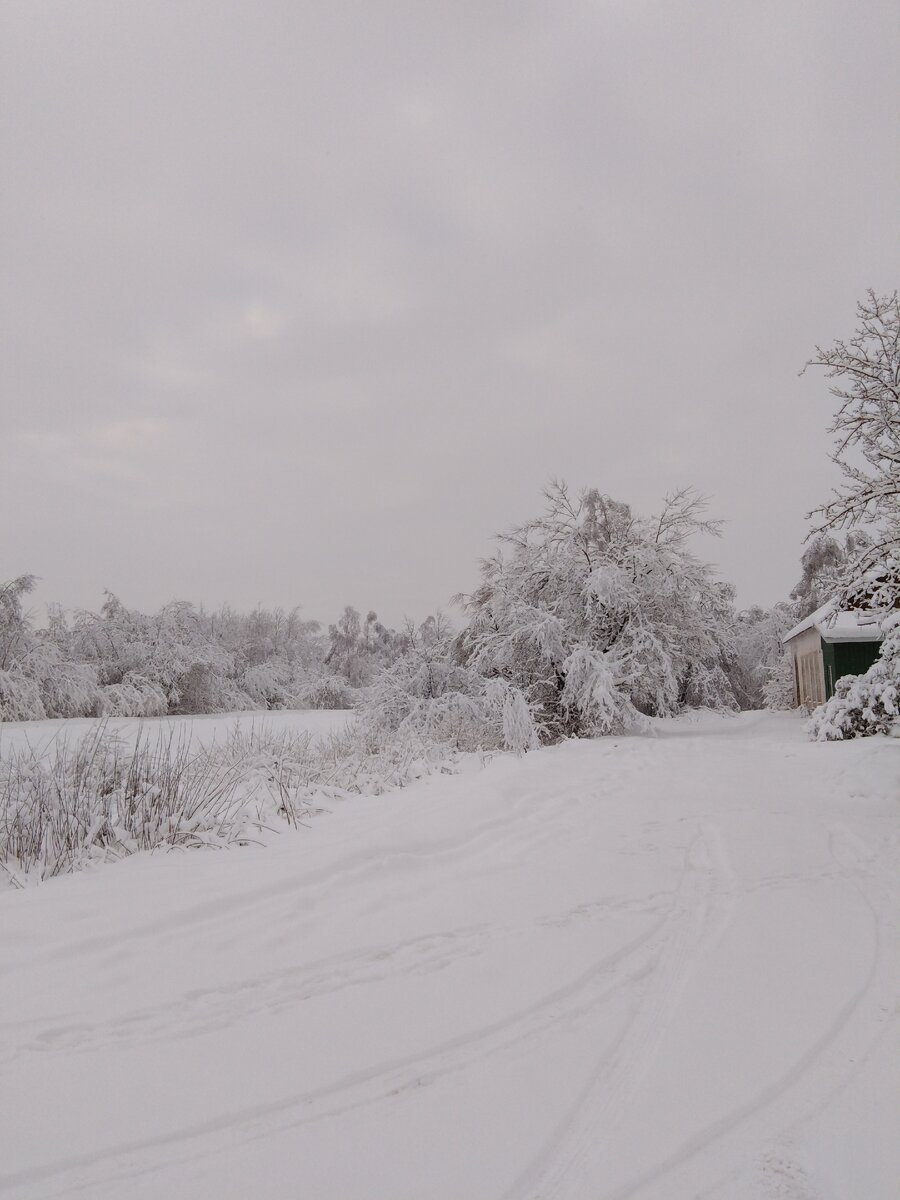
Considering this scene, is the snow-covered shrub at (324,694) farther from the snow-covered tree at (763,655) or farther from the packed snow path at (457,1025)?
the packed snow path at (457,1025)

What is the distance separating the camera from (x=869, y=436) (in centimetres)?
719

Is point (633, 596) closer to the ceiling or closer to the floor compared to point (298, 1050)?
closer to the ceiling

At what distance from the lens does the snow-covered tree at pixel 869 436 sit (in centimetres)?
A: 685

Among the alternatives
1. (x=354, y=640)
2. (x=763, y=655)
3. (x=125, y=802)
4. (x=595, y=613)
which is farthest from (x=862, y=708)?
(x=354, y=640)

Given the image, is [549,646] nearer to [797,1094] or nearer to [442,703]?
[442,703]

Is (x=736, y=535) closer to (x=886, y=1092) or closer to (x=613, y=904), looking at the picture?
(x=613, y=904)

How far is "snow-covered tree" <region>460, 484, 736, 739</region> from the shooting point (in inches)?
556

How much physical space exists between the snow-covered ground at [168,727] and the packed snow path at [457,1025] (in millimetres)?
3265

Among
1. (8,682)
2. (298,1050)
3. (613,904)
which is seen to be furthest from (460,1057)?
(8,682)

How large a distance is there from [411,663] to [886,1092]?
1283 centimetres

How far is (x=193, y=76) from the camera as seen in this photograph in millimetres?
8695

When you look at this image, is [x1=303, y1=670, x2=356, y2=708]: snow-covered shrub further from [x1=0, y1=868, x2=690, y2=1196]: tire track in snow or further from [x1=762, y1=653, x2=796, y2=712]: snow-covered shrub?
[x1=0, y1=868, x2=690, y2=1196]: tire track in snow

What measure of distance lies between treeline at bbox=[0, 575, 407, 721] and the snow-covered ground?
73cm

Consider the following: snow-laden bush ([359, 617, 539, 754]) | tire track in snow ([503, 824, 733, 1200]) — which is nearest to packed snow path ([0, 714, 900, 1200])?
tire track in snow ([503, 824, 733, 1200])
